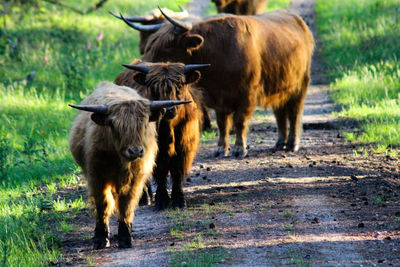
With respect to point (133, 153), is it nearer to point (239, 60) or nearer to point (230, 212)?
point (230, 212)

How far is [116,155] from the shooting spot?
16.7ft

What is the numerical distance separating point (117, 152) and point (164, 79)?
129 centimetres

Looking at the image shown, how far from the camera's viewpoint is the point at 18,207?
20.8 feet

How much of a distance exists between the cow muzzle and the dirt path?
→ 2.45 feet

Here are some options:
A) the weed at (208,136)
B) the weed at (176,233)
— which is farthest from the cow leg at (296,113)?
the weed at (176,233)

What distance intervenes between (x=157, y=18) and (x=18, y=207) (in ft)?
19.3

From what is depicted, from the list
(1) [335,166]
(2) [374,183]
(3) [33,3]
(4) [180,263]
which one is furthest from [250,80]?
(3) [33,3]

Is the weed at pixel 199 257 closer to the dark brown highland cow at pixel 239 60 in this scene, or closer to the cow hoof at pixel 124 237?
the cow hoof at pixel 124 237

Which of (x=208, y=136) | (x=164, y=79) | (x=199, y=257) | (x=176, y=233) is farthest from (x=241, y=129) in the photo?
(x=199, y=257)

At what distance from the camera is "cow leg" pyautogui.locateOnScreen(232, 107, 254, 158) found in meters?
8.23

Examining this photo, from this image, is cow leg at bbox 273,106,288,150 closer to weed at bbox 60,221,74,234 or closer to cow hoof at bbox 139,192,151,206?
cow hoof at bbox 139,192,151,206

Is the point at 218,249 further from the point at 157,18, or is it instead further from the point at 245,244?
the point at 157,18

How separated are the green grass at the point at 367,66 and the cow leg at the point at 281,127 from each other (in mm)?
872

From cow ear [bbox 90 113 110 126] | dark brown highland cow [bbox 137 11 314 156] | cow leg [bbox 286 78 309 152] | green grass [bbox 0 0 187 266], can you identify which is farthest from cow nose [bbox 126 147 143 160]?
cow leg [bbox 286 78 309 152]
